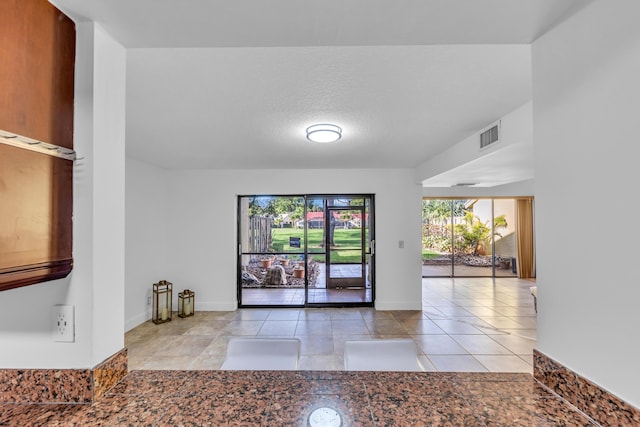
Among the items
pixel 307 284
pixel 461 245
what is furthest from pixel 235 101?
pixel 461 245

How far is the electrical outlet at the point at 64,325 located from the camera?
93cm

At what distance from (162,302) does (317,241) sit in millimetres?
2831

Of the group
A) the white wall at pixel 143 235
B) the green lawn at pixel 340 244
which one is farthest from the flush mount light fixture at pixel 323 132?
the white wall at pixel 143 235

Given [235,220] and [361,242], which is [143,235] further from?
[361,242]

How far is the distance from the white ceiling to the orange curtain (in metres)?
4.83

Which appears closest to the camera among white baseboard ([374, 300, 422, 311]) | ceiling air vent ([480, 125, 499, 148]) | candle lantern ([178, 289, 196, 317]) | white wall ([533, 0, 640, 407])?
white wall ([533, 0, 640, 407])

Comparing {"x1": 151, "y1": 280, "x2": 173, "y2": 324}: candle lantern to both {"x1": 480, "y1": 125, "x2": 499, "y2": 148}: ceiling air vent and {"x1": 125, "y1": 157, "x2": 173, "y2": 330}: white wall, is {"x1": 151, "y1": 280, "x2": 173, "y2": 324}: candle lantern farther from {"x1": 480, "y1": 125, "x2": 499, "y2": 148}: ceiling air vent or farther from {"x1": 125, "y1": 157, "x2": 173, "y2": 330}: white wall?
{"x1": 480, "y1": 125, "x2": 499, "y2": 148}: ceiling air vent

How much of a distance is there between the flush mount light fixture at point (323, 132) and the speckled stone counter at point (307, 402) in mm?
2068

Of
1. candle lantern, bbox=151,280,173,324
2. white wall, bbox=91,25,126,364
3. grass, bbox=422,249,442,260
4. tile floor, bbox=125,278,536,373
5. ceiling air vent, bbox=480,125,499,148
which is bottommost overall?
tile floor, bbox=125,278,536,373

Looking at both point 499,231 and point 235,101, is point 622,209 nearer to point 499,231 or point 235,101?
point 235,101

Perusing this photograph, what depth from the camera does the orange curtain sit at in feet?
24.7

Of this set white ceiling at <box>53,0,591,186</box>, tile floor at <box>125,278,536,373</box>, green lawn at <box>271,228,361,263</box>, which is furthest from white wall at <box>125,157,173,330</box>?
green lawn at <box>271,228,361,263</box>

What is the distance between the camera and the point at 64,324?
0.94 m

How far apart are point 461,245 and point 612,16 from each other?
26.9ft
